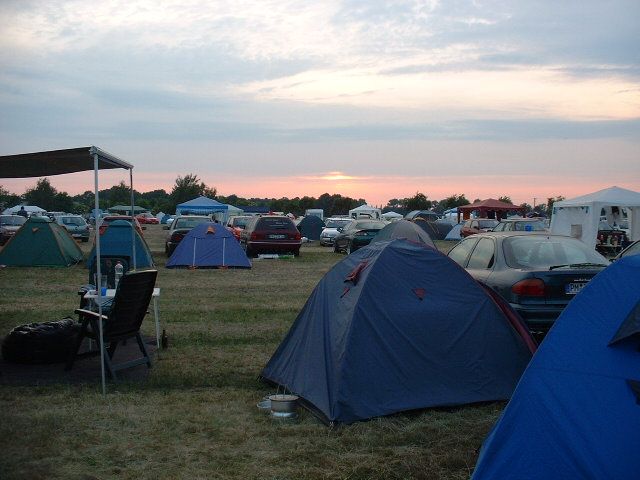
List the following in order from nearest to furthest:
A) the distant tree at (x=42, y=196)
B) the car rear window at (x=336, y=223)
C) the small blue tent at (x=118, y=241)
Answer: the small blue tent at (x=118, y=241), the car rear window at (x=336, y=223), the distant tree at (x=42, y=196)

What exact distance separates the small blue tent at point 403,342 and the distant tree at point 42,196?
292ft

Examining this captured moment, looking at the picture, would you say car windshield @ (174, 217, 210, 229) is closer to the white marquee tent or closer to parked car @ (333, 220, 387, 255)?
parked car @ (333, 220, 387, 255)

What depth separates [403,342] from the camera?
6.32m

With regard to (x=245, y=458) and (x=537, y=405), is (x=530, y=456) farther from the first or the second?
(x=245, y=458)

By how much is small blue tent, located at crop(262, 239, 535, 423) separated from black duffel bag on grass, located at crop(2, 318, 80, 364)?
126 inches

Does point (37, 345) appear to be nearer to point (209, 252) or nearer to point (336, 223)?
point (209, 252)

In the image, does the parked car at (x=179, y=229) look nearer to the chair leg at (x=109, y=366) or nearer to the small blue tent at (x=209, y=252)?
the small blue tent at (x=209, y=252)

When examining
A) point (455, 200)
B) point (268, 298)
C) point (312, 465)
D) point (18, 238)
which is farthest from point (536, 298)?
point (455, 200)

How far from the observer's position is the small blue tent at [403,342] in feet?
20.0

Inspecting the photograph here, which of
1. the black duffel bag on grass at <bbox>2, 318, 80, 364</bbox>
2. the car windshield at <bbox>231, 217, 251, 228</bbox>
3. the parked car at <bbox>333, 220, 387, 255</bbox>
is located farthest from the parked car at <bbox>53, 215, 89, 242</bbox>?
the black duffel bag on grass at <bbox>2, 318, 80, 364</bbox>

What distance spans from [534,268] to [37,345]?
19.8 feet

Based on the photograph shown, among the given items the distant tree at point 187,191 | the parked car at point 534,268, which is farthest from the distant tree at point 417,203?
the parked car at point 534,268

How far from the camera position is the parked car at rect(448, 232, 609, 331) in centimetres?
845

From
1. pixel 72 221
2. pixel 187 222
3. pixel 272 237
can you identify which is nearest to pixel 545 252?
pixel 272 237
